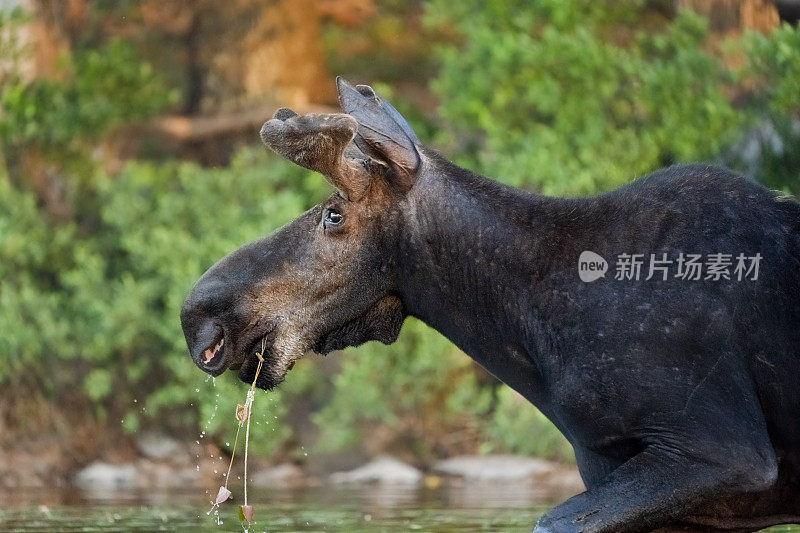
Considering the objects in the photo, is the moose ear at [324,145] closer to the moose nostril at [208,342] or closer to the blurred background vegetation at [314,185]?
the moose nostril at [208,342]

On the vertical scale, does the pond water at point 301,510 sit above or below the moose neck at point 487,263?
below

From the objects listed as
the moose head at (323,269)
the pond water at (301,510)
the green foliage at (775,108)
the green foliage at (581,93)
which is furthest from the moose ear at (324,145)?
the green foliage at (581,93)

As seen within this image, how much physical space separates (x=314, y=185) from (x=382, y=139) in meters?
12.0

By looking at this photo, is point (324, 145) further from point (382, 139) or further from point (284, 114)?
point (284, 114)

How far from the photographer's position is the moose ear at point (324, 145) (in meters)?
5.08

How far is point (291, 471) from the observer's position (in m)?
15.2

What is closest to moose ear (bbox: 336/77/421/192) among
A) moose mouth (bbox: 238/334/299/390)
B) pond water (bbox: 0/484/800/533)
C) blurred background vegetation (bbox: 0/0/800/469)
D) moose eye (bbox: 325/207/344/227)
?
moose eye (bbox: 325/207/344/227)

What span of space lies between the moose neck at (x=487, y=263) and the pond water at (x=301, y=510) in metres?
2.71

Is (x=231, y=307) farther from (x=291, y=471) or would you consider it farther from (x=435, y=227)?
(x=291, y=471)

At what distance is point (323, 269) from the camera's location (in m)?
5.34

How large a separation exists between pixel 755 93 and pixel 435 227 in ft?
30.4

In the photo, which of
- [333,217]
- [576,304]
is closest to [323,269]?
[333,217]

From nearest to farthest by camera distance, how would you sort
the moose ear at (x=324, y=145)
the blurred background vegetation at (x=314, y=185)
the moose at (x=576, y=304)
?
the moose at (x=576, y=304), the moose ear at (x=324, y=145), the blurred background vegetation at (x=314, y=185)

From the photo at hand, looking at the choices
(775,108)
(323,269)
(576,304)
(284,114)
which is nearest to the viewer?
(576,304)
